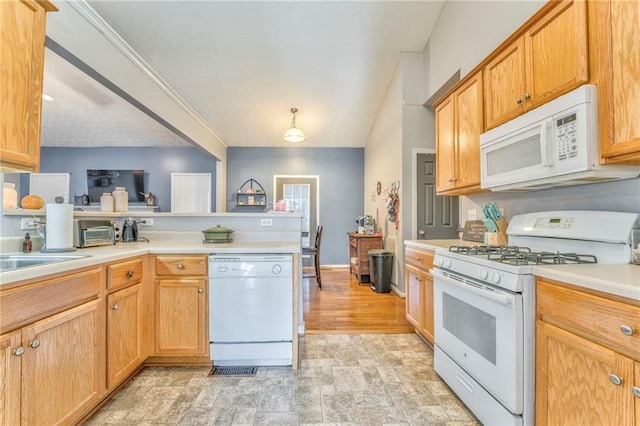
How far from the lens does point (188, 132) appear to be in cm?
475

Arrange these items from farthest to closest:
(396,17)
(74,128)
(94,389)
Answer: (74,128) < (396,17) < (94,389)

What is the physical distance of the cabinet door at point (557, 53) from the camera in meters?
1.33

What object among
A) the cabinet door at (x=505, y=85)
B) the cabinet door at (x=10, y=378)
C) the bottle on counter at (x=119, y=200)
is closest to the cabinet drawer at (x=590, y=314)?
the cabinet door at (x=505, y=85)

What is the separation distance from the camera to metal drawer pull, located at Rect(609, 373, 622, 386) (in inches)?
35.2

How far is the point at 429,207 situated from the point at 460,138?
1636 mm

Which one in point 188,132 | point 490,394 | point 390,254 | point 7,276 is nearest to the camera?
point 7,276

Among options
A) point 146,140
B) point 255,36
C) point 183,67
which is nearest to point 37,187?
point 146,140

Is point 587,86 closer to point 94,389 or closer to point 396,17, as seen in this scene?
point 396,17

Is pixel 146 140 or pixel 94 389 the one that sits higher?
pixel 146 140

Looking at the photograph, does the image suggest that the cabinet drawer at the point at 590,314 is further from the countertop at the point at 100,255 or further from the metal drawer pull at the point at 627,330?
the countertop at the point at 100,255

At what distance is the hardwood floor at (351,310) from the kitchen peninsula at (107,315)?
93 centimetres

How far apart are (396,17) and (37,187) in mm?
8205

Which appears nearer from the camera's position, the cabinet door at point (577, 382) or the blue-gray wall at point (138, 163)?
the cabinet door at point (577, 382)

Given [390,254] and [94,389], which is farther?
[390,254]
